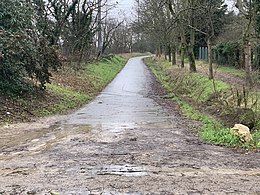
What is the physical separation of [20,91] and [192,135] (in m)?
8.25

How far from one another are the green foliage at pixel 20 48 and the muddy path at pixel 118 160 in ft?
10.3

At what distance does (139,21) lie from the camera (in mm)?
56469

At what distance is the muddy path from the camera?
596 centimetres

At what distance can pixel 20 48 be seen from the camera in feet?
47.3

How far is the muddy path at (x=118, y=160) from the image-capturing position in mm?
5961

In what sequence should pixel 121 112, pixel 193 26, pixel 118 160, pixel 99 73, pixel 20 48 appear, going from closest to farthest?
1. pixel 118 160
2. pixel 20 48
3. pixel 121 112
4. pixel 193 26
5. pixel 99 73

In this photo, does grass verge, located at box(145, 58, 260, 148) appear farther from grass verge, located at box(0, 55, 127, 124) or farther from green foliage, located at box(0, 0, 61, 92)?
green foliage, located at box(0, 0, 61, 92)

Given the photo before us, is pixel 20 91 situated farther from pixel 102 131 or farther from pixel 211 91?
pixel 211 91

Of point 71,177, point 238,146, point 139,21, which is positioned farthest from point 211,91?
point 139,21

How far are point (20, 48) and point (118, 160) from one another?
8.38 meters

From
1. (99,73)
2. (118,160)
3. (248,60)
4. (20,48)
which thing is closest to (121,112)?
(20,48)

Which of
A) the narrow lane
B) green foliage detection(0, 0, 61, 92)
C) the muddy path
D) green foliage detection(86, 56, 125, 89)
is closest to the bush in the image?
green foliage detection(86, 56, 125, 89)

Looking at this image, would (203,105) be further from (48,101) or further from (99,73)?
(99,73)

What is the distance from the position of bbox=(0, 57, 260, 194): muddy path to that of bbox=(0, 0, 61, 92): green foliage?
10.3 ft
